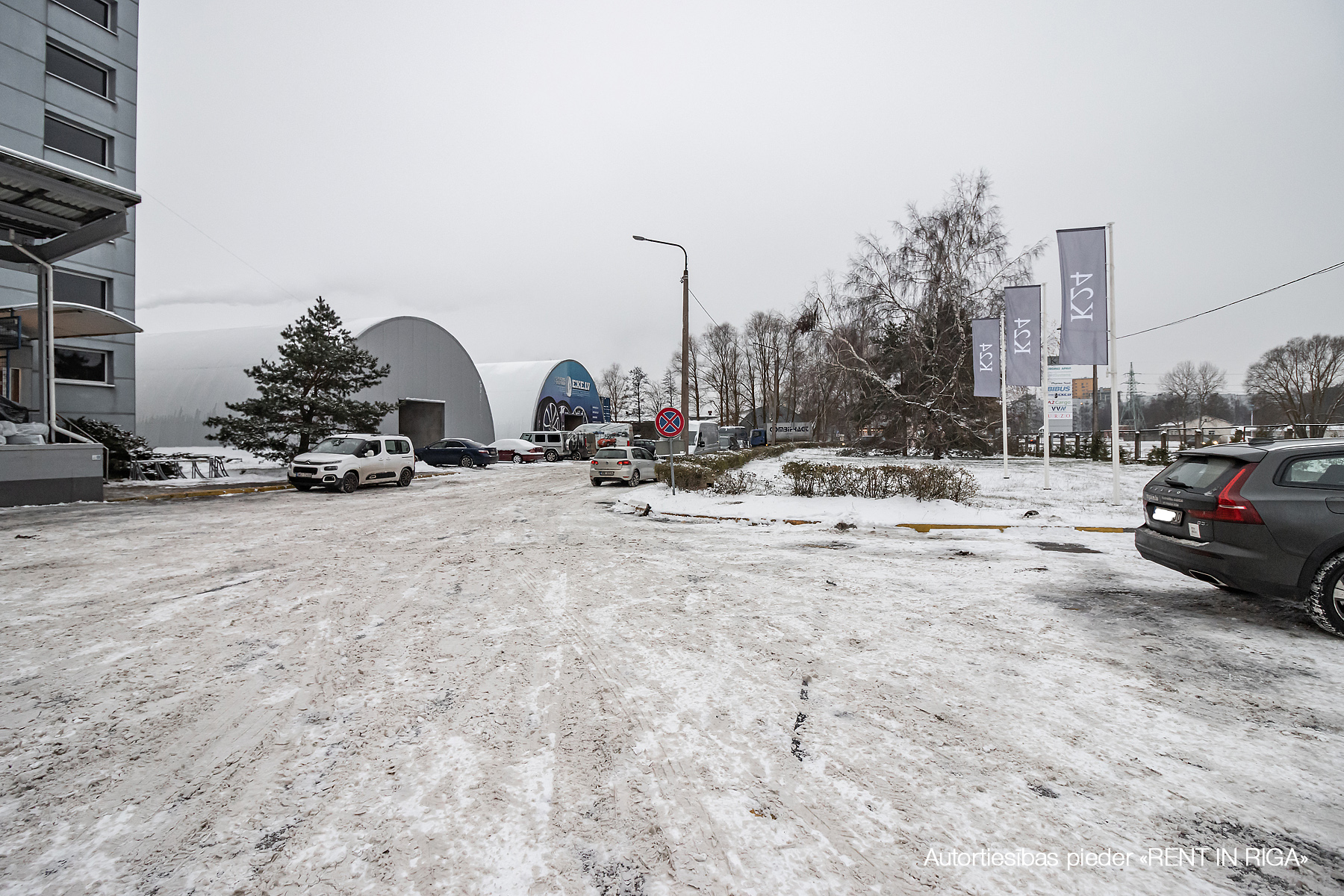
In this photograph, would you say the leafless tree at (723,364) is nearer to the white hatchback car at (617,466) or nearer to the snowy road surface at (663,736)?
the white hatchback car at (617,466)

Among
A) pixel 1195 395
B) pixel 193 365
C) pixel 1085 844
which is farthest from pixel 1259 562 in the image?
pixel 1195 395

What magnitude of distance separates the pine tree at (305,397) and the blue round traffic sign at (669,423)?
42.9 ft

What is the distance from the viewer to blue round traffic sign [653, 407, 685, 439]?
635 inches

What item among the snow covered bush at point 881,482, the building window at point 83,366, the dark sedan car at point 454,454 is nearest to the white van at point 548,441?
the dark sedan car at point 454,454

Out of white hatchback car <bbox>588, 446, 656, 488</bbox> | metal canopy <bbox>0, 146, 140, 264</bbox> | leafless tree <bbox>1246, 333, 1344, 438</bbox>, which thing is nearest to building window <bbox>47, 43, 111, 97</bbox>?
metal canopy <bbox>0, 146, 140, 264</bbox>

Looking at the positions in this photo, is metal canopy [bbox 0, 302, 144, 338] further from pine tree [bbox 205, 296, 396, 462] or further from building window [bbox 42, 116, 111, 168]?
building window [bbox 42, 116, 111, 168]

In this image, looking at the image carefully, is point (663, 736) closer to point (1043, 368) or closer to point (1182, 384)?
point (1043, 368)

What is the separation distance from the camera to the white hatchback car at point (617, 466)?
21.3 meters

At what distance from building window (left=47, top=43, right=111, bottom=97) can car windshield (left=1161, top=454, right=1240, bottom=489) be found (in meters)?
32.7

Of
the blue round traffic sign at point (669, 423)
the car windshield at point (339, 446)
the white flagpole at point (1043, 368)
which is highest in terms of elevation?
the white flagpole at point (1043, 368)

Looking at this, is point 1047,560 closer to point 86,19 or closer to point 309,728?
point 309,728

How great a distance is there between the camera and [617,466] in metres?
21.3

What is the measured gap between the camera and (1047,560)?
8.26 m

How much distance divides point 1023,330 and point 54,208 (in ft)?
85.4
